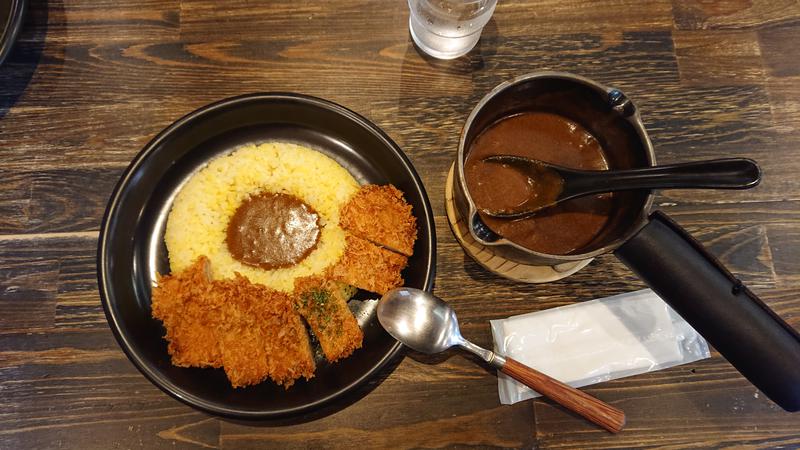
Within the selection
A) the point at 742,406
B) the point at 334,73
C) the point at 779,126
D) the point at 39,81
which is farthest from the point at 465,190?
the point at 39,81

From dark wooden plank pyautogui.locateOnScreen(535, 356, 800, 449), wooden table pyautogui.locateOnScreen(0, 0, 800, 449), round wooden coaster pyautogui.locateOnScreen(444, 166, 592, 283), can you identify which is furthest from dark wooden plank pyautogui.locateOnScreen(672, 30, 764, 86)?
dark wooden plank pyautogui.locateOnScreen(535, 356, 800, 449)

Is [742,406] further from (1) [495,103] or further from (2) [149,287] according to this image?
(2) [149,287]

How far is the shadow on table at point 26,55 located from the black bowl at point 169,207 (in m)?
0.69

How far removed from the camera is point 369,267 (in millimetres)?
1771

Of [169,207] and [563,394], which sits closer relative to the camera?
[563,394]

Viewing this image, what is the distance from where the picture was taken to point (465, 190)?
1.40m

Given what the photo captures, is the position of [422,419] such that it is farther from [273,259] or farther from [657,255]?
[657,255]

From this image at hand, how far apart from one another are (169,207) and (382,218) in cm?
81

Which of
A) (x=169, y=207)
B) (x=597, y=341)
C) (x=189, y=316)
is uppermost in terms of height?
(x=169, y=207)

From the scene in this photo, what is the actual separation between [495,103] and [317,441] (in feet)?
4.20

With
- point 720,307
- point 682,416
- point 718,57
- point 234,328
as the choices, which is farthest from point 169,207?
point 718,57

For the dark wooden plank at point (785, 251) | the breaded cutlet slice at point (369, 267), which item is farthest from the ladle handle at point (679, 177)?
the dark wooden plank at point (785, 251)

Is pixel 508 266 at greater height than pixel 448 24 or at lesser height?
lesser

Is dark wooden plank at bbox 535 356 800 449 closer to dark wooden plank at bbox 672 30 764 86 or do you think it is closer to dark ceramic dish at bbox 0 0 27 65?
dark wooden plank at bbox 672 30 764 86
